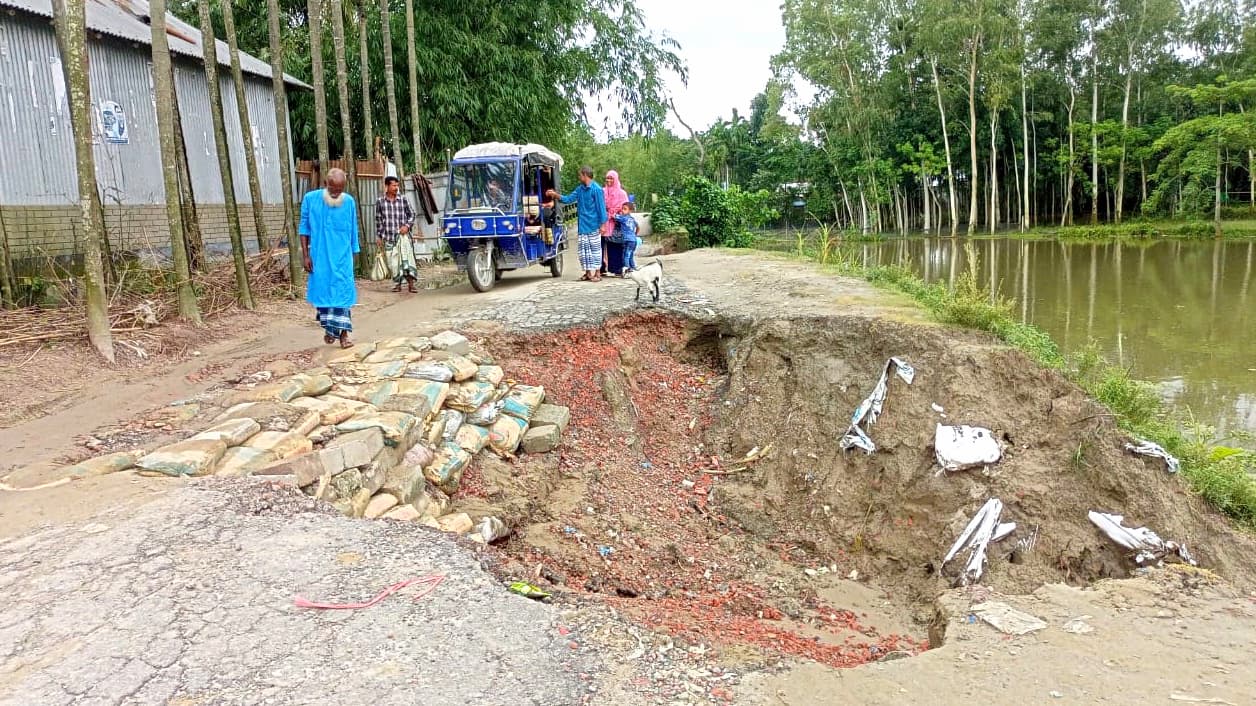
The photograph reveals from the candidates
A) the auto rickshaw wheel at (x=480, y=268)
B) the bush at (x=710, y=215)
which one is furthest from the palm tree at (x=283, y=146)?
the bush at (x=710, y=215)

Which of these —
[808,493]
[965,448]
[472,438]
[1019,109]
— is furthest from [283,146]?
[1019,109]

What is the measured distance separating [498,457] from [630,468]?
126 cm

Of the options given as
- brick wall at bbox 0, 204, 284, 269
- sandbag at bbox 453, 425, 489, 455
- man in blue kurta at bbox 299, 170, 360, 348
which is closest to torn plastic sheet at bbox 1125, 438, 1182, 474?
sandbag at bbox 453, 425, 489, 455

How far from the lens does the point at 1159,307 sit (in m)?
→ 15.6

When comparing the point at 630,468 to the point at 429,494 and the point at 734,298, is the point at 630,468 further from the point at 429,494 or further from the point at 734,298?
the point at 734,298

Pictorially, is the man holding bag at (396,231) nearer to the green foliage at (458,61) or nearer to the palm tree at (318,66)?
the palm tree at (318,66)

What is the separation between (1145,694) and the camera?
10.3ft

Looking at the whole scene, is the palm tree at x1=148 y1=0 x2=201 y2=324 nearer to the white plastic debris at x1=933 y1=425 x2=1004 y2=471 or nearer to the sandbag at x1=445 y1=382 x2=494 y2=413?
the sandbag at x1=445 y1=382 x2=494 y2=413

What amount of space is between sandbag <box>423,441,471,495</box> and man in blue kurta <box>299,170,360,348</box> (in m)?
2.02

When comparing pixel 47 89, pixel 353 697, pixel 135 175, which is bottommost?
pixel 353 697

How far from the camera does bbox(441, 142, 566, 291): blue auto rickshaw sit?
11.1 meters

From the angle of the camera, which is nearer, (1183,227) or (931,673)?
(931,673)

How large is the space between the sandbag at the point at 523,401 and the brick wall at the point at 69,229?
212 inches

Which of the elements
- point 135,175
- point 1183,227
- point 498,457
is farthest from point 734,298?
point 1183,227
